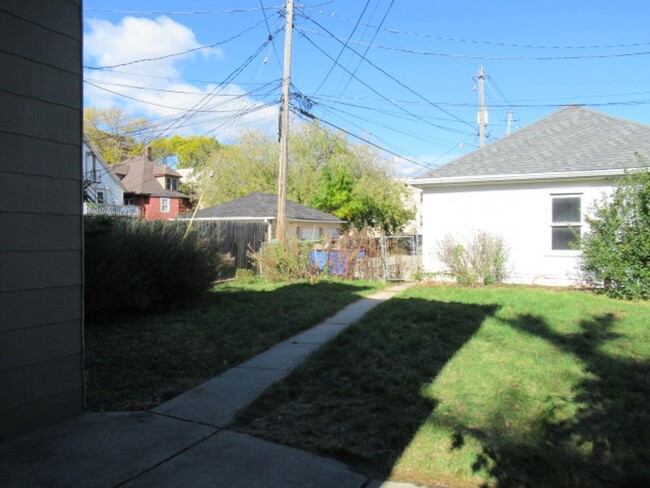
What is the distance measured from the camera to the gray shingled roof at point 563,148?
12469mm

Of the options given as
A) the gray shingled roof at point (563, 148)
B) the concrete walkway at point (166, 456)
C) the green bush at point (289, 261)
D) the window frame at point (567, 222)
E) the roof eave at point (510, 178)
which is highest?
the gray shingled roof at point (563, 148)

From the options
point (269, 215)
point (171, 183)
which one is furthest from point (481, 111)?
point (171, 183)

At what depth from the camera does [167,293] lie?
9.89 metres

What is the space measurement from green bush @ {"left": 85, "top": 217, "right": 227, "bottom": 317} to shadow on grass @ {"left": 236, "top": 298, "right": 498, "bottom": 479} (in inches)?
150

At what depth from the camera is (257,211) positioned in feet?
73.8

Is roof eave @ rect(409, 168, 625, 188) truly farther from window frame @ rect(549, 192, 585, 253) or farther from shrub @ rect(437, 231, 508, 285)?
shrub @ rect(437, 231, 508, 285)

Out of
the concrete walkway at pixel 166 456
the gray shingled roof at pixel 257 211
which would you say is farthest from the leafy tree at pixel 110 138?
the concrete walkway at pixel 166 456

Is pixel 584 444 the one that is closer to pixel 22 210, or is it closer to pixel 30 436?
pixel 30 436

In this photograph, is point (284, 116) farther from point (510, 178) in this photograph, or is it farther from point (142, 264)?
point (142, 264)

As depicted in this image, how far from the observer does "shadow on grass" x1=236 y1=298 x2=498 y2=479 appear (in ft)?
12.8

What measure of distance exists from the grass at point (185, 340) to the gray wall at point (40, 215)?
68 centimetres

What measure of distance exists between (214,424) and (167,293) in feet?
20.0

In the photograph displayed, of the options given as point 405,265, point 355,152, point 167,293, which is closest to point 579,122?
point 405,265

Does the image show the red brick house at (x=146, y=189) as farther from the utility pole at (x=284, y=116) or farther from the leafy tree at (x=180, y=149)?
the utility pole at (x=284, y=116)
